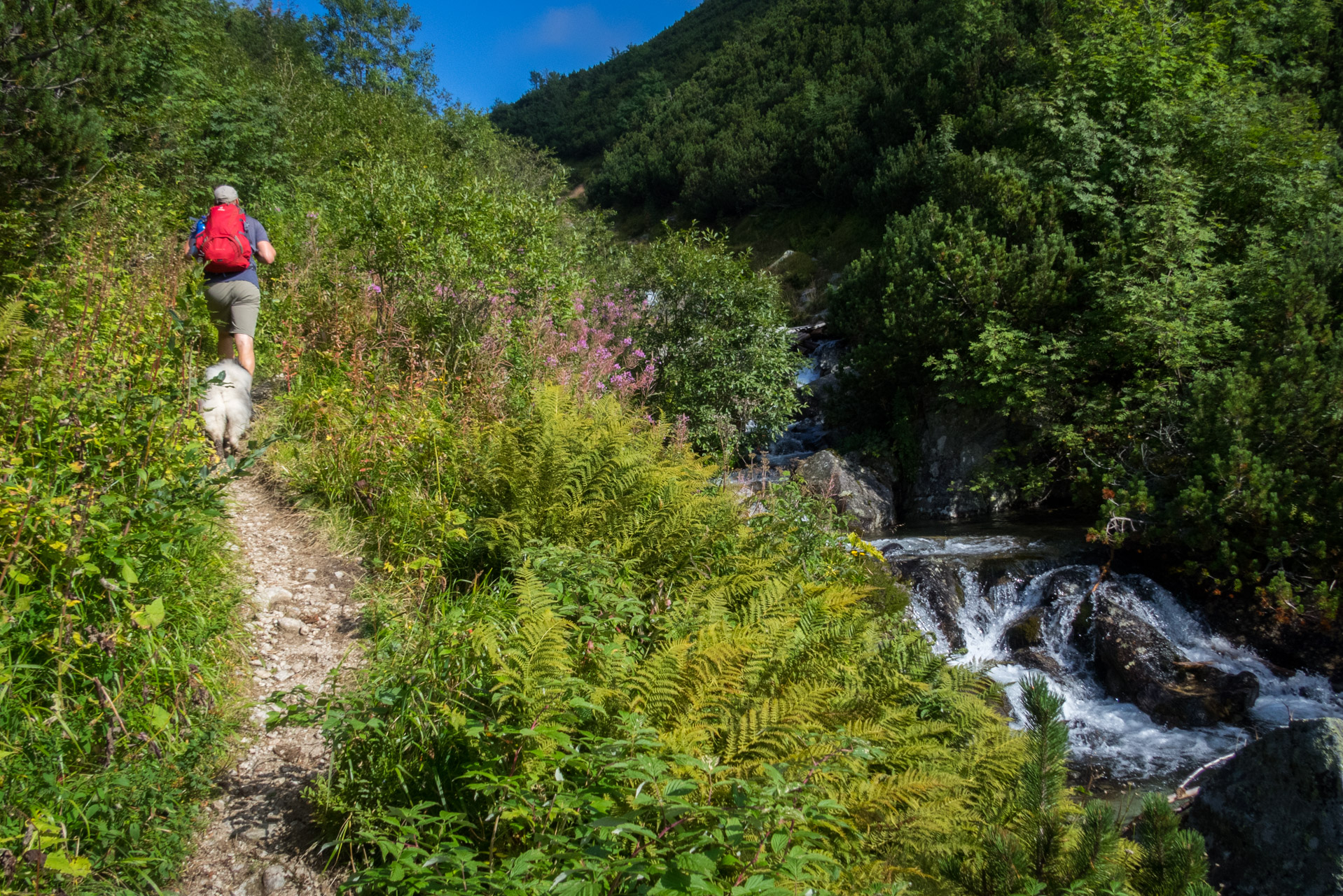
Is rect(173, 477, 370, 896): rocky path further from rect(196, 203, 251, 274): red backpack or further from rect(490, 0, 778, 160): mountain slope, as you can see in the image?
rect(490, 0, 778, 160): mountain slope

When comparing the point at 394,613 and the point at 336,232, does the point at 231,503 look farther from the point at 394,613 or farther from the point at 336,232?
the point at 336,232

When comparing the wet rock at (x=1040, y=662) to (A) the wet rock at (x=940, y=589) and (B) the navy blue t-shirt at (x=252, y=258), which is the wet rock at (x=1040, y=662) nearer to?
(A) the wet rock at (x=940, y=589)

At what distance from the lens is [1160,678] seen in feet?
22.7

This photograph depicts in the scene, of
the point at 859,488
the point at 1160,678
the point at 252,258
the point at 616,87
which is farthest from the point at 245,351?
the point at 616,87

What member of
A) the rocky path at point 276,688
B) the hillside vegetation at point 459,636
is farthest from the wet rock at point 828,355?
the rocky path at point 276,688

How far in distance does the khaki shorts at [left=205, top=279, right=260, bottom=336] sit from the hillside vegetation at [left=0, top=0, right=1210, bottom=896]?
0.31 metres

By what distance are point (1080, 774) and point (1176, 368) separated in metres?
5.80

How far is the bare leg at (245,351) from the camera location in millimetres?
5395

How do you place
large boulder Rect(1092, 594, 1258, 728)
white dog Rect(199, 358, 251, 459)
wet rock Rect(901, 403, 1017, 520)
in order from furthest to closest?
wet rock Rect(901, 403, 1017, 520) → large boulder Rect(1092, 594, 1258, 728) → white dog Rect(199, 358, 251, 459)

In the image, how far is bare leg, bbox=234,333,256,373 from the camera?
539 centimetres

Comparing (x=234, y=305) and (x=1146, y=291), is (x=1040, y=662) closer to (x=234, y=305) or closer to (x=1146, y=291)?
(x=1146, y=291)

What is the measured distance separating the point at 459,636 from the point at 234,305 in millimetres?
4018

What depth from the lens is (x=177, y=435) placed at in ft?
9.85

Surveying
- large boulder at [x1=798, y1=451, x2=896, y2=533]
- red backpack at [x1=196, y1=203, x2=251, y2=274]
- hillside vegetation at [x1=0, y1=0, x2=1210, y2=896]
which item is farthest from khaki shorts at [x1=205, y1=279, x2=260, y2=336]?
large boulder at [x1=798, y1=451, x2=896, y2=533]
